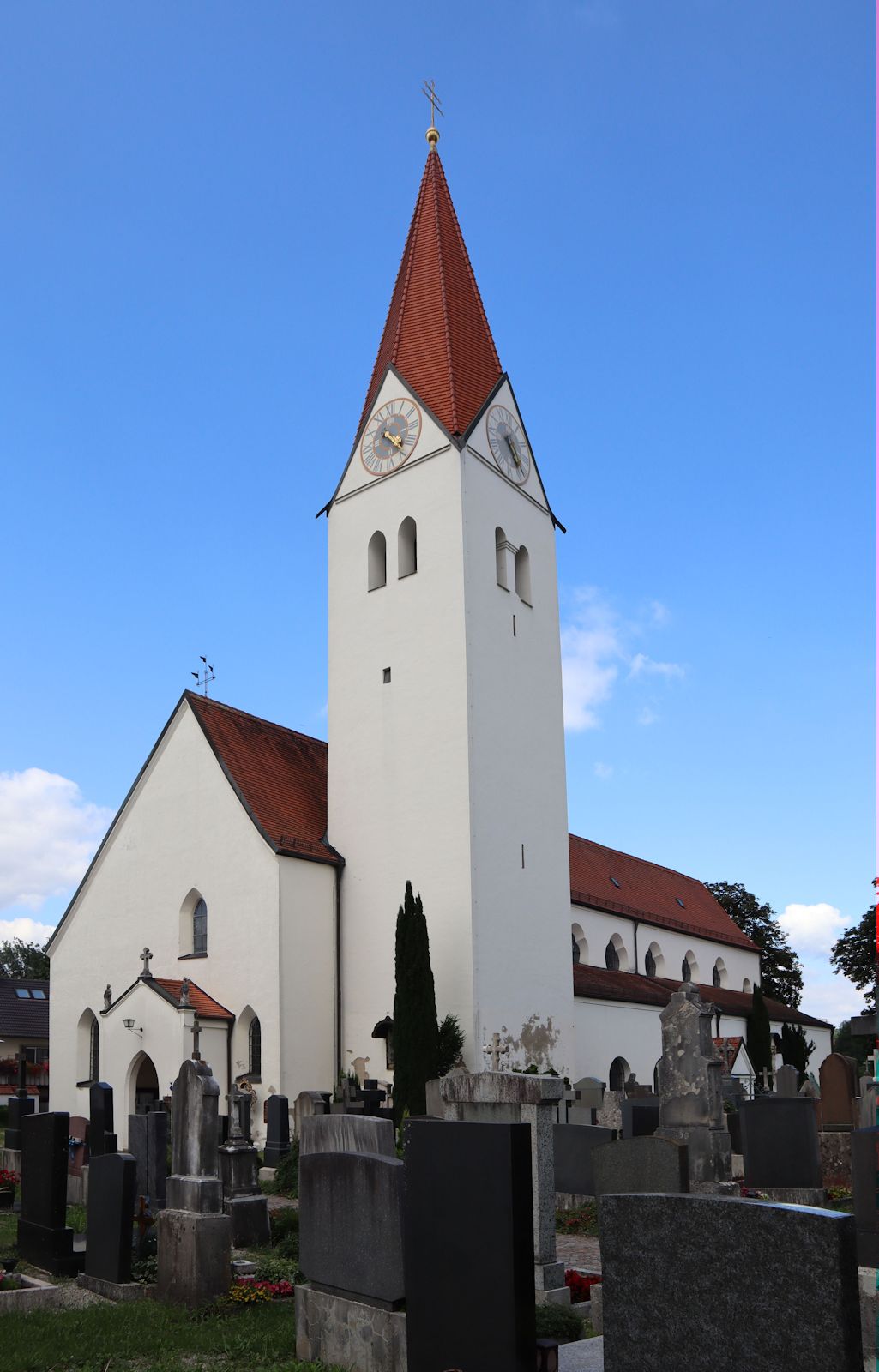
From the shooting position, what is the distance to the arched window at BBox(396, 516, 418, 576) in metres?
25.1

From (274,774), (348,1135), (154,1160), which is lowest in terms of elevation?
(154,1160)

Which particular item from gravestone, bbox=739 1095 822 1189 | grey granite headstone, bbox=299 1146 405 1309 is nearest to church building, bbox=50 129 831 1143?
gravestone, bbox=739 1095 822 1189

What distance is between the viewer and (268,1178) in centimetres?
1672

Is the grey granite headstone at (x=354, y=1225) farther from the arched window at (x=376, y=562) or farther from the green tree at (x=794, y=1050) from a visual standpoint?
the green tree at (x=794, y=1050)

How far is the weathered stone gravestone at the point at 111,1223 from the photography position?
920 cm

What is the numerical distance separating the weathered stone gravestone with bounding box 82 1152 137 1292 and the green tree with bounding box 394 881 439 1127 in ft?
A: 34.8

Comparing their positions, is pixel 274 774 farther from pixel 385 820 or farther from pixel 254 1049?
pixel 254 1049

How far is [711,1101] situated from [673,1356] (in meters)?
10.5

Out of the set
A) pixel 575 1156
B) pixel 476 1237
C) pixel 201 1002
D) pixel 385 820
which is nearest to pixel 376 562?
pixel 385 820

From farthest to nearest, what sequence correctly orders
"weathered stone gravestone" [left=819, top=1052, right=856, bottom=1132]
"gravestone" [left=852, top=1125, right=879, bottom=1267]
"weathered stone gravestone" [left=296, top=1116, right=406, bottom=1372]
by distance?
"weathered stone gravestone" [left=819, top=1052, right=856, bottom=1132], "gravestone" [left=852, top=1125, right=879, bottom=1267], "weathered stone gravestone" [left=296, top=1116, right=406, bottom=1372]

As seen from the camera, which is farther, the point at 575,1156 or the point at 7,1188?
the point at 7,1188

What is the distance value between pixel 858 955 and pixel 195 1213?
1890 inches

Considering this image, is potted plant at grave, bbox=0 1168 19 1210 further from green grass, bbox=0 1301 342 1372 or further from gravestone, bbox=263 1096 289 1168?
green grass, bbox=0 1301 342 1372

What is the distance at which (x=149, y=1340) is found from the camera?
7555mm
